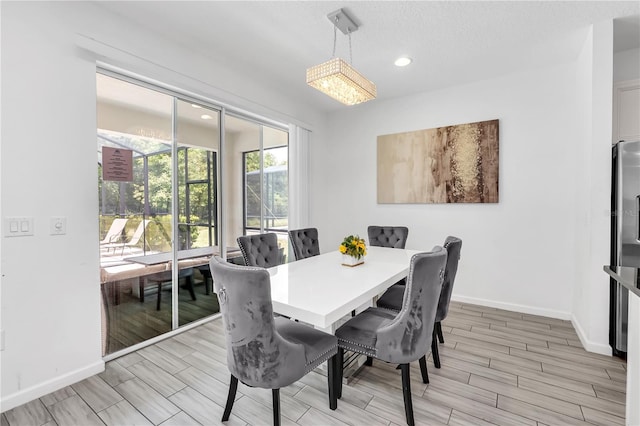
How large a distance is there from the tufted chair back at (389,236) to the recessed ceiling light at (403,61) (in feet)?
5.82

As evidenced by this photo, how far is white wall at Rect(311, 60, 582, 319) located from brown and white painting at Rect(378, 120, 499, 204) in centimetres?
11

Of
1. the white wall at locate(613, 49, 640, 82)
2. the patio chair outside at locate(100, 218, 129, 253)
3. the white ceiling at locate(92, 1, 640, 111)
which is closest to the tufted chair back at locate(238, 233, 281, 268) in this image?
the patio chair outside at locate(100, 218, 129, 253)

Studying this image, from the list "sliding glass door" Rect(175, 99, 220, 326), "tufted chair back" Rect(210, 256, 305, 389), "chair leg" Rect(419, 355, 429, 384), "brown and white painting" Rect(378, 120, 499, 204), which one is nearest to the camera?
"tufted chair back" Rect(210, 256, 305, 389)

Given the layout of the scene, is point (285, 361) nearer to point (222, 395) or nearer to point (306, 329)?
point (306, 329)

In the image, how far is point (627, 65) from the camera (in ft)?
9.43

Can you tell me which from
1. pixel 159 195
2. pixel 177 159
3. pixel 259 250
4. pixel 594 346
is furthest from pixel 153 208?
pixel 594 346

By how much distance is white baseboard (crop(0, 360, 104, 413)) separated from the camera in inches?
71.9

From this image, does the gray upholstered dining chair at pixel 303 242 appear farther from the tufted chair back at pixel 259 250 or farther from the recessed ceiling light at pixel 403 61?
the recessed ceiling light at pixel 403 61

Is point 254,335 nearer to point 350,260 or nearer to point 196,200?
point 350,260

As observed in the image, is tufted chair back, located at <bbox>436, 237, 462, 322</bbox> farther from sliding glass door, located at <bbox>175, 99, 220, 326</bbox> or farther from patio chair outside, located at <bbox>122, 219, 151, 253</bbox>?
patio chair outside, located at <bbox>122, 219, 151, 253</bbox>

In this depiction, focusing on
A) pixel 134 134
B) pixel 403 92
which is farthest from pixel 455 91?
pixel 134 134

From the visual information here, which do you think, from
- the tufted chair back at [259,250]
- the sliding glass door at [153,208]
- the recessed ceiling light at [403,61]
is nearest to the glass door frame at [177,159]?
the sliding glass door at [153,208]

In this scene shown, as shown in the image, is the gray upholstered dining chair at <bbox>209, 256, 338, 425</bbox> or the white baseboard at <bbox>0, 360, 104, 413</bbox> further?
the white baseboard at <bbox>0, 360, 104, 413</bbox>

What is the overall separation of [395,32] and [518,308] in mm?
3213
